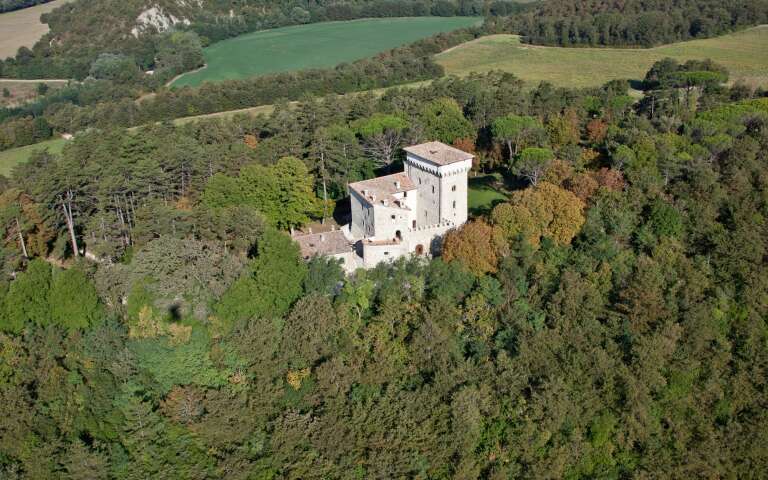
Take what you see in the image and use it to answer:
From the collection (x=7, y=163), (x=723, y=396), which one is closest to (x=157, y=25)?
(x=7, y=163)

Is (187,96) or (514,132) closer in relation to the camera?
(514,132)

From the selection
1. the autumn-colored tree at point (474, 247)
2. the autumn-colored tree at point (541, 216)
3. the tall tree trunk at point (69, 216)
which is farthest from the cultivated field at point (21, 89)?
the autumn-colored tree at point (541, 216)

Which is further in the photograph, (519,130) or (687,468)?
(519,130)

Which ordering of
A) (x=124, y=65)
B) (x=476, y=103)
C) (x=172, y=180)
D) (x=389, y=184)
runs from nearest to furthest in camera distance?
1. (x=389, y=184)
2. (x=172, y=180)
3. (x=476, y=103)
4. (x=124, y=65)

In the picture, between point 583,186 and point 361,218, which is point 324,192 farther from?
point 583,186

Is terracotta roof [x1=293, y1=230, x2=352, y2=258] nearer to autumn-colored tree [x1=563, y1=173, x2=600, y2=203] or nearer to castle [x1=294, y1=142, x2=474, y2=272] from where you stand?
castle [x1=294, y1=142, x2=474, y2=272]

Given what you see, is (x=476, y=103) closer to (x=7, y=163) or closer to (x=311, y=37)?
(x=7, y=163)

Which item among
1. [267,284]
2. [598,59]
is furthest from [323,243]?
[598,59]
